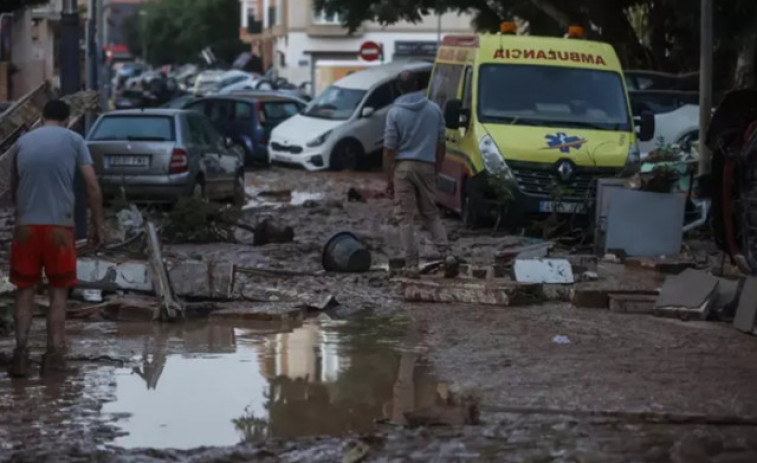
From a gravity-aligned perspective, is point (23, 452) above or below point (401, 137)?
below

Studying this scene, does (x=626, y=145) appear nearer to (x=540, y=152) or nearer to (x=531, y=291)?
(x=540, y=152)

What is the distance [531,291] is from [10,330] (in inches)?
173

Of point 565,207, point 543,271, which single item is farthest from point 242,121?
point 543,271

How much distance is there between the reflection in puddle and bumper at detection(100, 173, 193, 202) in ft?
30.6

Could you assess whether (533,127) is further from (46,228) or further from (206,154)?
(46,228)

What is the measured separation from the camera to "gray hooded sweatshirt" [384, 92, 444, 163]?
14.9 metres

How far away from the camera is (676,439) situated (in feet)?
26.2

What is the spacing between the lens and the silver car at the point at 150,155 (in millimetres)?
20969

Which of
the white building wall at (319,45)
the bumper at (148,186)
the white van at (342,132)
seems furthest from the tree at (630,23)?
the white building wall at (319,45)

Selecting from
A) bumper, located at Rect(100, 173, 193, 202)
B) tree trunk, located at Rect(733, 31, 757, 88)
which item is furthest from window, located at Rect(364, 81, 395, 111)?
bumper, located at Rect(100, 173, 193, 202)

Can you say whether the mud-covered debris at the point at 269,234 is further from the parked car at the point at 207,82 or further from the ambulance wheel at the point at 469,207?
the parked car at the point at 207,82

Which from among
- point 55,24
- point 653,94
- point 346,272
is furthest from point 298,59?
point 346,272

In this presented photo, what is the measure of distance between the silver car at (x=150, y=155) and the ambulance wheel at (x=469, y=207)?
11.9 ft

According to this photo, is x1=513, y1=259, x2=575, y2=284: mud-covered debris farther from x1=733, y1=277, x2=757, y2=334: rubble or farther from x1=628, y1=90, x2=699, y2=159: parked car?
x1=628, y1=90, x2=699, y2=159: parked car
